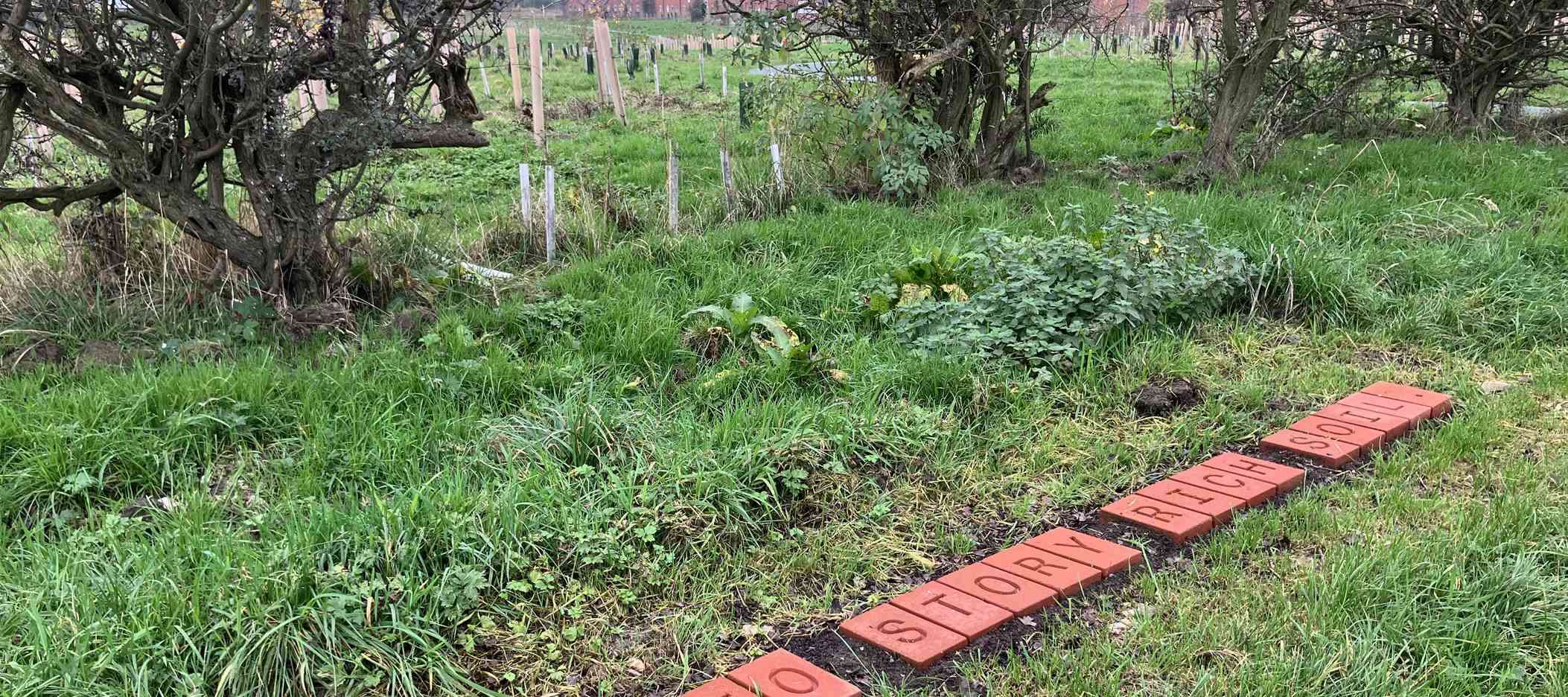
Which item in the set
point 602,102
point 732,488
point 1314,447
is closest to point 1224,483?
point 1314,447

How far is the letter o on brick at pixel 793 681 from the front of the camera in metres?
2.50

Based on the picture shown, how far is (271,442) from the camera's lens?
378 cm

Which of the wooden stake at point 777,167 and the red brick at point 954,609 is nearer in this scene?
the red brick at point 954,609

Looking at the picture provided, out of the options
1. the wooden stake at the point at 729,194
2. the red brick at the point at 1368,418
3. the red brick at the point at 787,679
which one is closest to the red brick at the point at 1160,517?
the red brick at the point at 1368,418

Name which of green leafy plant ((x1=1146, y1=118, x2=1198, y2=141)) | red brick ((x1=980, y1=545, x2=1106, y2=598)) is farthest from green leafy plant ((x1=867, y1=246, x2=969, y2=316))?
green leafy plant ((x1=1146, y1=118, x2=1198, y2=141))

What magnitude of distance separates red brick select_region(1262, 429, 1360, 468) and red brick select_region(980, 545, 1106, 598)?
48.9 inches

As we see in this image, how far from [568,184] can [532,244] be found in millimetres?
1569

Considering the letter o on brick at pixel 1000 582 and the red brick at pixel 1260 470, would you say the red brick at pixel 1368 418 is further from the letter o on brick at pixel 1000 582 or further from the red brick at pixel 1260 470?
the letter o on brick at pixel 1000 582

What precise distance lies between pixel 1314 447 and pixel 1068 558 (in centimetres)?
132

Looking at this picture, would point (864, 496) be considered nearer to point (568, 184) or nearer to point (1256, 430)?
point (1256, 430)

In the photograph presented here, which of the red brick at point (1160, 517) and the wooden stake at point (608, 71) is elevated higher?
the wooden stake at point (608, 71)

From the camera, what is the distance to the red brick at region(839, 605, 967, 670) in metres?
2.66

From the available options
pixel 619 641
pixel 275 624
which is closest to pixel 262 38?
pixel 275 624

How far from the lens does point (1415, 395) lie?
168 inches
